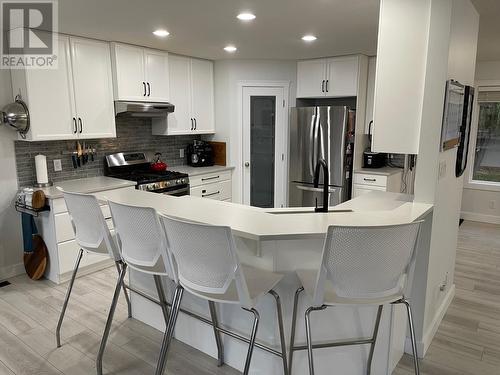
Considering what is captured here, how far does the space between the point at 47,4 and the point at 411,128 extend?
267 centimetres

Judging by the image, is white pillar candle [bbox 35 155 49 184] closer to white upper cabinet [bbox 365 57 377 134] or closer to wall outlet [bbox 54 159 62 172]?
wall outlet [bbox 54 159 62 172]

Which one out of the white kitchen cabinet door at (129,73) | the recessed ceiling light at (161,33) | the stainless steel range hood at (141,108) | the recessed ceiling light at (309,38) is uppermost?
the recessed ceiling light at (161,33)

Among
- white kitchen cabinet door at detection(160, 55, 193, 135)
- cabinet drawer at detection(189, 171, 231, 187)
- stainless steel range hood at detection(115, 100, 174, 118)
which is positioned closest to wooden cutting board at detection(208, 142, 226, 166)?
cabinet drawer at detection(189, 171, 231, 187)

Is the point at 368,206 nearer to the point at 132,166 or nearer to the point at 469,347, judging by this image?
the point at 469,347

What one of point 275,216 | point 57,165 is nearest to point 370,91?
point 275,216

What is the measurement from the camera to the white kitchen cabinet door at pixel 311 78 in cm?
483

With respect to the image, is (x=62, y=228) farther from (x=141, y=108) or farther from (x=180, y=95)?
(x=180, y=95)

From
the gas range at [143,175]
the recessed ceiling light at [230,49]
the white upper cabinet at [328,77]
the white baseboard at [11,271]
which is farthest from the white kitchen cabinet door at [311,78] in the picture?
the white baseboard at [11,271]

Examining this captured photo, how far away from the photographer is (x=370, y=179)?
4.46m

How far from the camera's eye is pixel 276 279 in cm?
183

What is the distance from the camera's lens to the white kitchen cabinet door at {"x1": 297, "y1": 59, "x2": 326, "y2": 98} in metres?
4.83

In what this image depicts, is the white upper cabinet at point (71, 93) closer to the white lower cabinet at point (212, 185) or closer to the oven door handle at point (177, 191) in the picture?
the oven door handle at point (177, 191)

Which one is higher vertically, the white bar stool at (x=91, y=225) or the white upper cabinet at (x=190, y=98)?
the white upper cabinet at (x=190, y=98)

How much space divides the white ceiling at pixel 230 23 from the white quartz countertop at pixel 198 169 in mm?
1470
